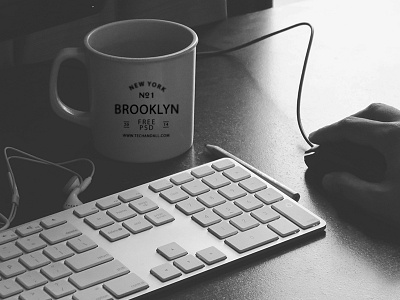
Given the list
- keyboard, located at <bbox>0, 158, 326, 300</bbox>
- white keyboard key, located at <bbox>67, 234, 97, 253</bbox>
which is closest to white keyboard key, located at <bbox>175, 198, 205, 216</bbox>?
keyboard, located at <bbox>0, 158, 326, 300</bbox>

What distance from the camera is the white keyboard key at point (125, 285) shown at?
698mm

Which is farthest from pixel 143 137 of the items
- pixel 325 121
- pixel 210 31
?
pixel 210 31

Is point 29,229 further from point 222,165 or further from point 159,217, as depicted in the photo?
point 222,165

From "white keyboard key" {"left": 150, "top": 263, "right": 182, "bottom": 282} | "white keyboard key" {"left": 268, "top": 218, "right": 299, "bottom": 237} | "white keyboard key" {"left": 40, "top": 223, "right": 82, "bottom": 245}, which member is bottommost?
"white keyboard key" {"left": 268, "top": 218, "right": 299, "bottom": 237}

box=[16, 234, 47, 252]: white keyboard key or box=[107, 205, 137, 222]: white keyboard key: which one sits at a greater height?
box=[16, 234, 47, 252]: white keyboard key

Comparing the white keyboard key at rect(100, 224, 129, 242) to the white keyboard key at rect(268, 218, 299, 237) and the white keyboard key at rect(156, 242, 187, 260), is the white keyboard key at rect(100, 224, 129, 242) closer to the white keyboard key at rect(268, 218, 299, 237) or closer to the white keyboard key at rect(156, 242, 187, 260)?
the white keyboard key at rect(156, 242, 187, 260)

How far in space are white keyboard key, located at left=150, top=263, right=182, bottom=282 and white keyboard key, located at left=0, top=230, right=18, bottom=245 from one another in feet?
0.47

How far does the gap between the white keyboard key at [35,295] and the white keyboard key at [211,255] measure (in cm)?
15

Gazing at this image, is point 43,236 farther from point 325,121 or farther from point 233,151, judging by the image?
point 325,121

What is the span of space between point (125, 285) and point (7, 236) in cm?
14

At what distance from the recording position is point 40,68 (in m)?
1.17

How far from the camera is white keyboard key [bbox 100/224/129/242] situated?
2.54ft

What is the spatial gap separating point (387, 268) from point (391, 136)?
0.17 meters

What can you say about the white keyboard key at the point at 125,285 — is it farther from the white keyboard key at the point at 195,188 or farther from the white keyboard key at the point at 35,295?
the white keyboard key at the point at 195,188
